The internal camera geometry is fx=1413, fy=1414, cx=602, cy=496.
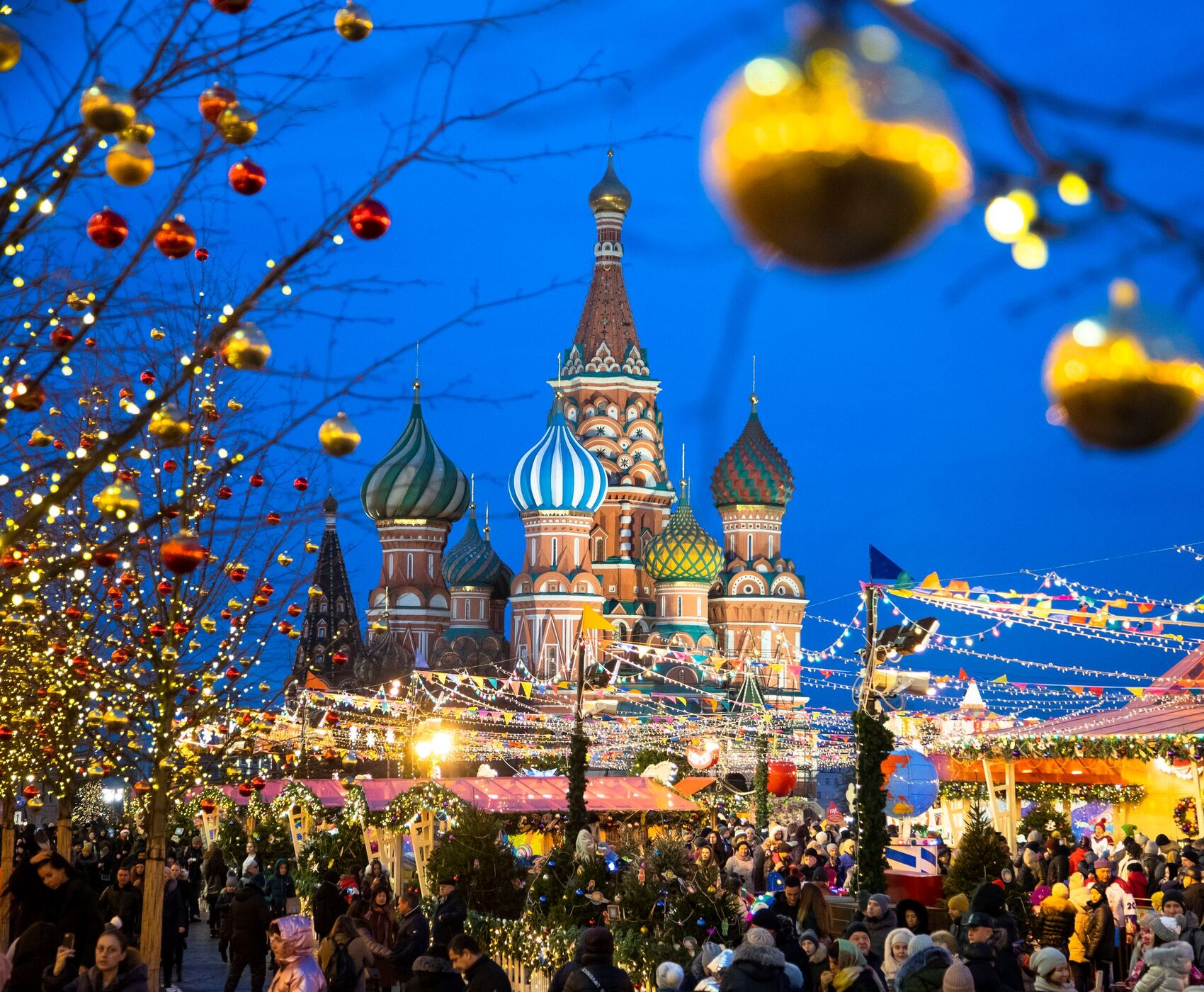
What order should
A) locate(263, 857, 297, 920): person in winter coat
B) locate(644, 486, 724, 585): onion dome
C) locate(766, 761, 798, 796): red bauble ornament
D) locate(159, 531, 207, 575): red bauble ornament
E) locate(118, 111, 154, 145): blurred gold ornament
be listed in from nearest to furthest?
locate(118, 111, 154, 145): blurred gold ornament < locate(159, 531, 207, 575): red bauble ornament < locate(263, 857, 297, 920): person in winter coat < locate(766, 761, 798, 796): red bauble ornament < locate(644, 486, 724, 585): onion dome

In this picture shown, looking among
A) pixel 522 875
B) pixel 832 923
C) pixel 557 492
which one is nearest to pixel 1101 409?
pixel 832 923

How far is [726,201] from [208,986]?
14408 mm

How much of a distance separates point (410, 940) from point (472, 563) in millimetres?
52995

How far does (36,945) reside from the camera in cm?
769

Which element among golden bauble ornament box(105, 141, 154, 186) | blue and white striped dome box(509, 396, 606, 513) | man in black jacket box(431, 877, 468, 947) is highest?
blue and white striped dome box(509, 396, 606, 513)

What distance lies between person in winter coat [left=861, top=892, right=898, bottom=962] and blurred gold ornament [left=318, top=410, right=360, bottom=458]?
573 centimetres

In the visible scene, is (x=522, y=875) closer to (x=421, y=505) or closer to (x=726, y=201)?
(x=726, y=201)

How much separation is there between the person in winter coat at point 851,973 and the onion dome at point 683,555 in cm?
5300

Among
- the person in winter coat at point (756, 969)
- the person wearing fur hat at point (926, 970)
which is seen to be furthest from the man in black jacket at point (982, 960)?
the person in winter coat at point (756, 969)

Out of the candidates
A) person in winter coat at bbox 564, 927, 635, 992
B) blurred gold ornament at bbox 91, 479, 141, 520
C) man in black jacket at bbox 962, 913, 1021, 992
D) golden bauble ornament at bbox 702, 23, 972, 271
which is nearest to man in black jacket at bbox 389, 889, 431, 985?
person in winter coat at bbox 564, 927, 635, 992

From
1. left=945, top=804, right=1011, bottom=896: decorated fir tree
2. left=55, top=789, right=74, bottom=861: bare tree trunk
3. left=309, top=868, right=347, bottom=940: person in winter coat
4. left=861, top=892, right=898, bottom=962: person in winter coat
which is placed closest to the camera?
left=861, top=892, right=898, bottom=962: person in winter coat

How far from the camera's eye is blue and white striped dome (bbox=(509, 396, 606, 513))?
186 ft

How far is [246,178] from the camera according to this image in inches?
165

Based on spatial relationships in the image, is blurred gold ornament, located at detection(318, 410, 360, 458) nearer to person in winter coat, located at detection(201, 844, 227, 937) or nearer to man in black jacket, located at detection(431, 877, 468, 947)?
man in black jacket, located at detection(431, 877, 468, 947)
